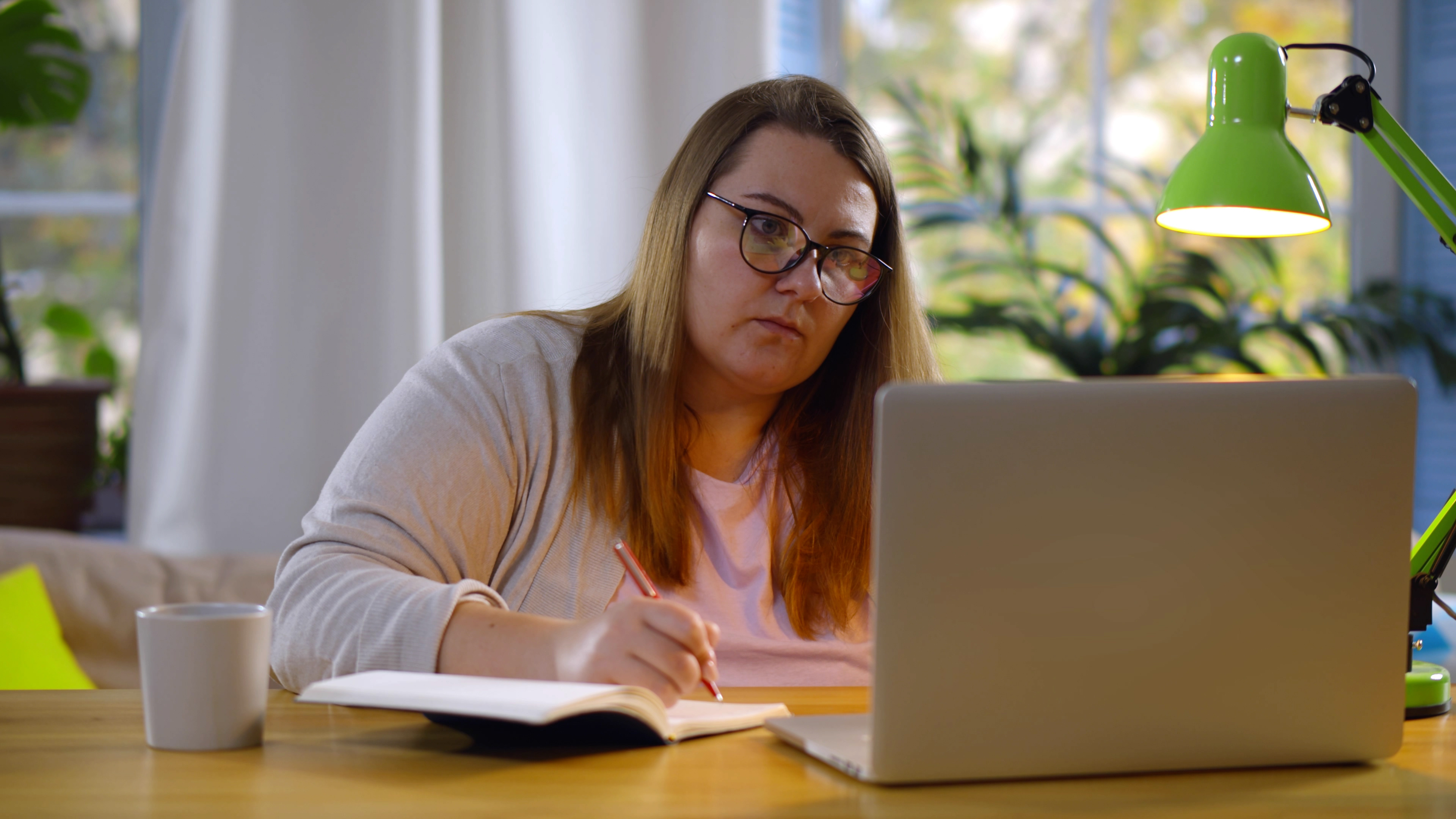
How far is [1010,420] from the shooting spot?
68 cm

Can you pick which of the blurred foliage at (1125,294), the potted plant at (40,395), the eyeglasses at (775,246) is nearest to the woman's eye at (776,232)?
the eyeglasses at (775,246)

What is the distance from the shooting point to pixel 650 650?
83 centimetres

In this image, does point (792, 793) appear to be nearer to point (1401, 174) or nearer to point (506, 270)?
point (1401, 174)

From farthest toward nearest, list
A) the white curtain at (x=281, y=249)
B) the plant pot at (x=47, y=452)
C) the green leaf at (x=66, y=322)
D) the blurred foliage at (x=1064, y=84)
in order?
the blurred foliage at (x=1064, y=84), the green leaf at (x=66, y=322), the plant pot at (x=47, y=452), the white curtain at (x=281, y=249)

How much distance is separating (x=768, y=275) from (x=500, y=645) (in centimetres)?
58

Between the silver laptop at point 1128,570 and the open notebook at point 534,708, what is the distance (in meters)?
0.13

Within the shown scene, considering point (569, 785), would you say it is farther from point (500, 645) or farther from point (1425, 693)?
point (1425, 693)

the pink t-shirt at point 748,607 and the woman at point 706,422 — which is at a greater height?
the woman at point 706,422

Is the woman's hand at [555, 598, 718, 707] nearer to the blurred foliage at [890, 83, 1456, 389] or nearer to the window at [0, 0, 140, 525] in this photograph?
the blurred foliage at [890, 83, 1456, 389]

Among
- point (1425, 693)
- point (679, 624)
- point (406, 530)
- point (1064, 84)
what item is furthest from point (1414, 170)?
point (1064, 84)

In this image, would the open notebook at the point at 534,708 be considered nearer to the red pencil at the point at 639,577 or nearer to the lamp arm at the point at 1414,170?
the red pencil at the point at 639,577

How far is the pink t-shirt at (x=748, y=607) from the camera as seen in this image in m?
1.35

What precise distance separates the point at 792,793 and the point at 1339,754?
362mm

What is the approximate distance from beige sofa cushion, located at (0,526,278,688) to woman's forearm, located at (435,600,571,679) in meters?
1.02
